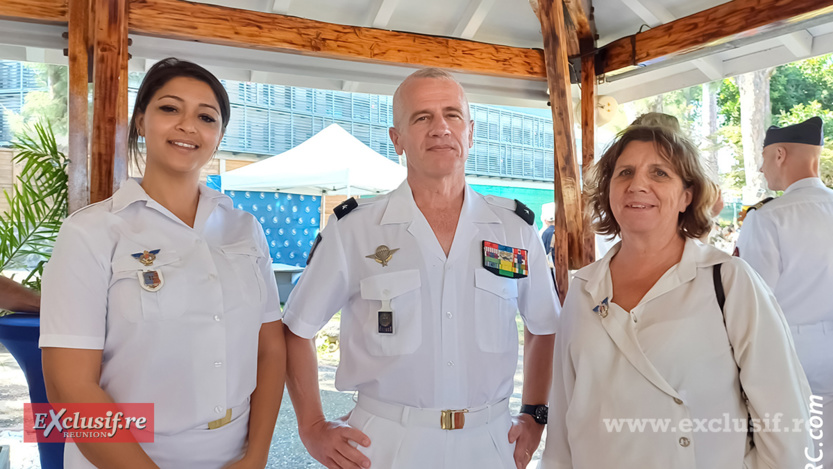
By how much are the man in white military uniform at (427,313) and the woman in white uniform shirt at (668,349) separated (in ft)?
0.78

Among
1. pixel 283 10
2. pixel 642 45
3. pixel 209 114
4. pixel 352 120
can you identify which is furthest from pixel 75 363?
pixel 352 120

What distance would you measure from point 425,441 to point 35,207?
2.76m

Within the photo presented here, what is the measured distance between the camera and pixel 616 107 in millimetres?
4496

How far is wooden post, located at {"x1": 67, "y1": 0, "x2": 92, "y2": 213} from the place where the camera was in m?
3.19

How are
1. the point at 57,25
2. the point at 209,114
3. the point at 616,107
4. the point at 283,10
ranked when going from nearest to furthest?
the point at 209,114 → the point at 57,25 → the point at 283,10 → the point at 616,107

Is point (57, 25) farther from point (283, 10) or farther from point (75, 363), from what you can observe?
point (75, 363)

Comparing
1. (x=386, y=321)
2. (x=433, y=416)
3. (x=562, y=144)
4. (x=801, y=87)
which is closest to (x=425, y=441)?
(x=433, y=416)

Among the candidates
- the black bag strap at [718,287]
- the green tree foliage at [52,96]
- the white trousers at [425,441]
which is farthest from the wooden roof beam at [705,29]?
the green tree foliage at [52,96]

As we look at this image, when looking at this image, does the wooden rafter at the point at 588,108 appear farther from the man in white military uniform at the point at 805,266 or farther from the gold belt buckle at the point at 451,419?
the gold belt buckle at the point at 451,419

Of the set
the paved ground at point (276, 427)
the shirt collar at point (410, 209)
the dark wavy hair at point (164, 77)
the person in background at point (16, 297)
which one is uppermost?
the dark wavy hair at point (164, 77)

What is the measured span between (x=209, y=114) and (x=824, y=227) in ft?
9.86

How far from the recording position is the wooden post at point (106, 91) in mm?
3131

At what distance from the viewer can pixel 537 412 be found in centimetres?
194

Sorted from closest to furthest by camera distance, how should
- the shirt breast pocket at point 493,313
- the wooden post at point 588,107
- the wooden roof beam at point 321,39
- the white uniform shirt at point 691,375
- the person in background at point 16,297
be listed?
1. the white uniform shirt at point 691,375
2. the shirt breast pocket at point 493,313
3. the person in background at point 16,297
4. the wooden roof beam at point 321,39
5. the wooden post at point 588,107
